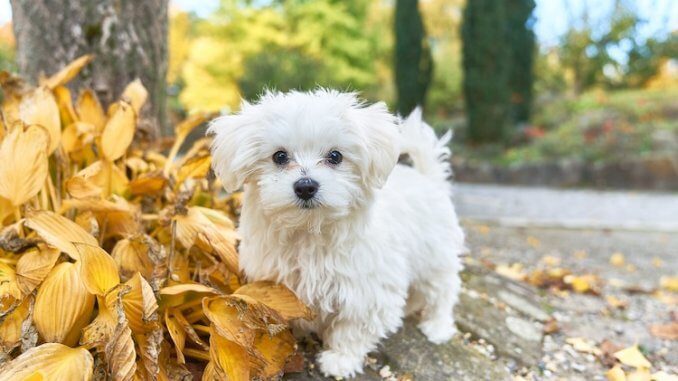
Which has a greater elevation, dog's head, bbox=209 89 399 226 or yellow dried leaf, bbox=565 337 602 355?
dog's head, bbox=209 89 399 226

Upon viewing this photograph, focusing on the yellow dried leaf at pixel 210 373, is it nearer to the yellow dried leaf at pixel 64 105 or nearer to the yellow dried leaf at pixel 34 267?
the yellow dried leaf at pixel 34 267

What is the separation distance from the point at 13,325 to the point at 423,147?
2051 mm

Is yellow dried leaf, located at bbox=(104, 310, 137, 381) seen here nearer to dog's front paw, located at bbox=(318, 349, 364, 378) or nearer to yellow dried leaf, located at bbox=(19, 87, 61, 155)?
dog's front paw, located at bbox=(318, 349, 364, 378)

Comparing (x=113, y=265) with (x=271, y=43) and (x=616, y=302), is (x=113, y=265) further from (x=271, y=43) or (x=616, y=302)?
(x=271, y=43)

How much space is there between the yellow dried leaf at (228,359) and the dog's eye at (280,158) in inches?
27.2

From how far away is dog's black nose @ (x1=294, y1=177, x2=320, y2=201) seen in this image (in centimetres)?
198

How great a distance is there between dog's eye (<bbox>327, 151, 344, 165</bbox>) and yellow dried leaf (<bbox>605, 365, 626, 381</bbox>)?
178cm

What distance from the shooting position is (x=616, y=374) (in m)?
2.65

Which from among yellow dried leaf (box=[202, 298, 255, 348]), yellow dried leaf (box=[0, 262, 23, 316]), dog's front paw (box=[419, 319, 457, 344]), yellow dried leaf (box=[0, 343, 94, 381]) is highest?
yellow dried leaf (box=[0, 262, 23, 316])

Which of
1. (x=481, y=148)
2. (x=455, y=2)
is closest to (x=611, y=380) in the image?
(x=481, y=148)

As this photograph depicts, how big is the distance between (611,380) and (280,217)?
190 cm

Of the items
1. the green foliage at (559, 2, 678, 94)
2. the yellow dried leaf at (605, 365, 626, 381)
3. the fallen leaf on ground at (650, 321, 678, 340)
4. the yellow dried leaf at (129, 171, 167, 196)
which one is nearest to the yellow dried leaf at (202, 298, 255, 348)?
the yellow dried leaf at (129, 171, 167, 196)

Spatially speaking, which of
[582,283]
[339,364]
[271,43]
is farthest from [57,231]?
[271,43]

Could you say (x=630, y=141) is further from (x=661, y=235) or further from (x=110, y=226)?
(x=110, y=226)
